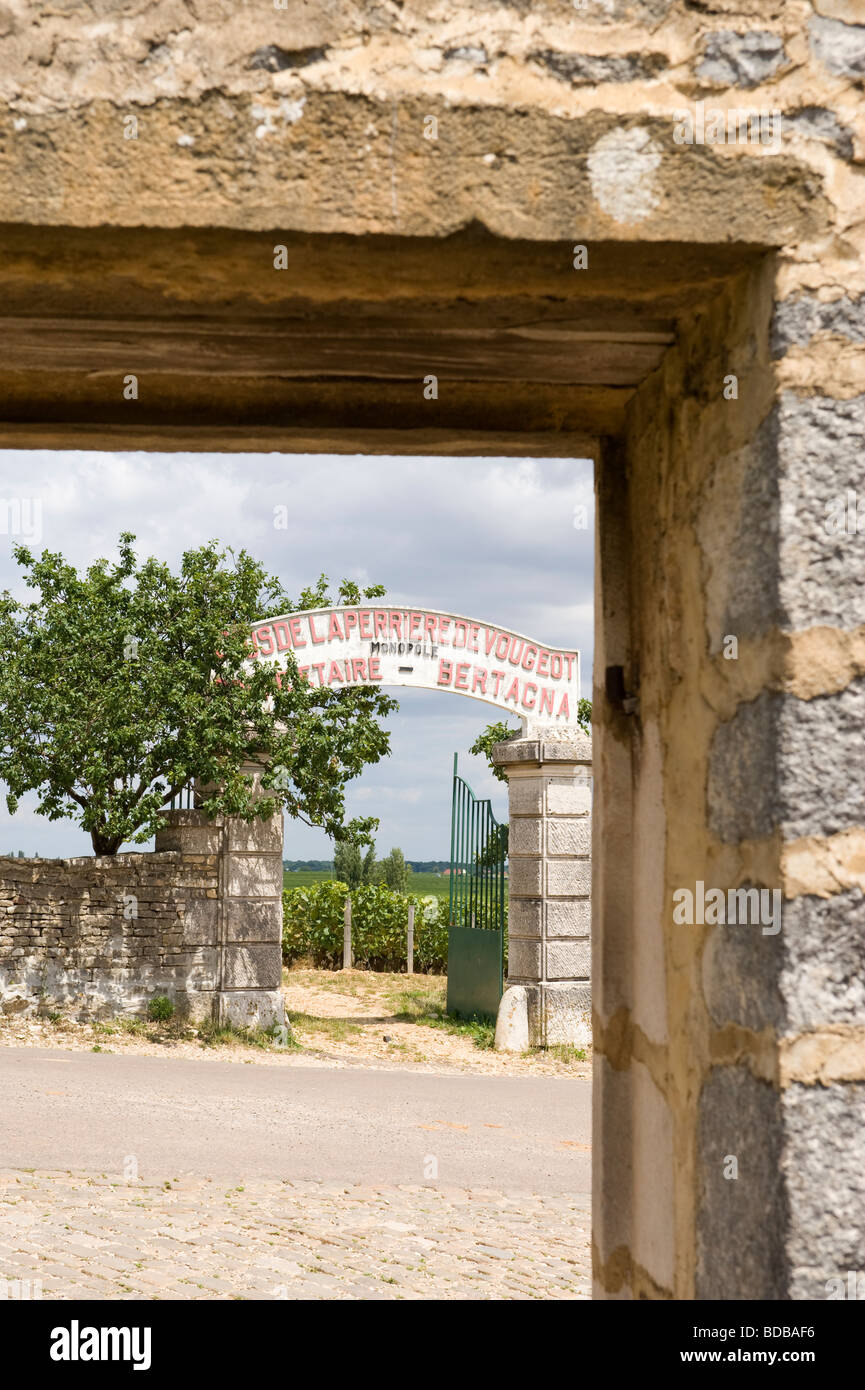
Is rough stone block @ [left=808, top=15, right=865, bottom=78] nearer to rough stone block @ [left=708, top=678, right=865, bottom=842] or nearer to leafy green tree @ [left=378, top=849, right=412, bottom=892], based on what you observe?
rough stone block @ [left=708, top=678, right=865, bottom=842]

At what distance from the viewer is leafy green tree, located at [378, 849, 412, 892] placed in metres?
29.1

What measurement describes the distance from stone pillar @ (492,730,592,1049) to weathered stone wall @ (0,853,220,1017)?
2930 mm

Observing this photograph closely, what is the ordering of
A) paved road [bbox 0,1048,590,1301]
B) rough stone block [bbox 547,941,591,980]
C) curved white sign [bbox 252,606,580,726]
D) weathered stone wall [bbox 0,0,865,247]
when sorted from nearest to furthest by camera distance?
weathered stone wall [bbox 0,0,865,247], paved road [bbox 0,1048,590,1301], rough stone block [bbox 547,941,591,980], curved white sign [bbox 252,606,580,726]

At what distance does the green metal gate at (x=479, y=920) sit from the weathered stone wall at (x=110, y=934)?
2.62m

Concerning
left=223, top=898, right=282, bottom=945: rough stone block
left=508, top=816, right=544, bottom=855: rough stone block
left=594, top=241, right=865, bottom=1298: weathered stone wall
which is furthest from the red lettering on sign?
left=594, top=241, right=865, bottom=1298: weathered stone wall

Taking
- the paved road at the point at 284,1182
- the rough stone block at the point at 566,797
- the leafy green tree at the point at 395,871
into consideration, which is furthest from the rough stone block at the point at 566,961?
the leafy green tree at the point at 395,871

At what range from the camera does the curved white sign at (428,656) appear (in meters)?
11.6

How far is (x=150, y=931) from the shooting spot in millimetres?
11047

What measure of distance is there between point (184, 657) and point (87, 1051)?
3.64 meters

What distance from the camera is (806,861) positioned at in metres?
1.49

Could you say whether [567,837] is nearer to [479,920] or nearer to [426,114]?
[479,920]

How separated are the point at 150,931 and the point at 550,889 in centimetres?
379

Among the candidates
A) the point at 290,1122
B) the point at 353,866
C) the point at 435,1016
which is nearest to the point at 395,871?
the point at 353,866
